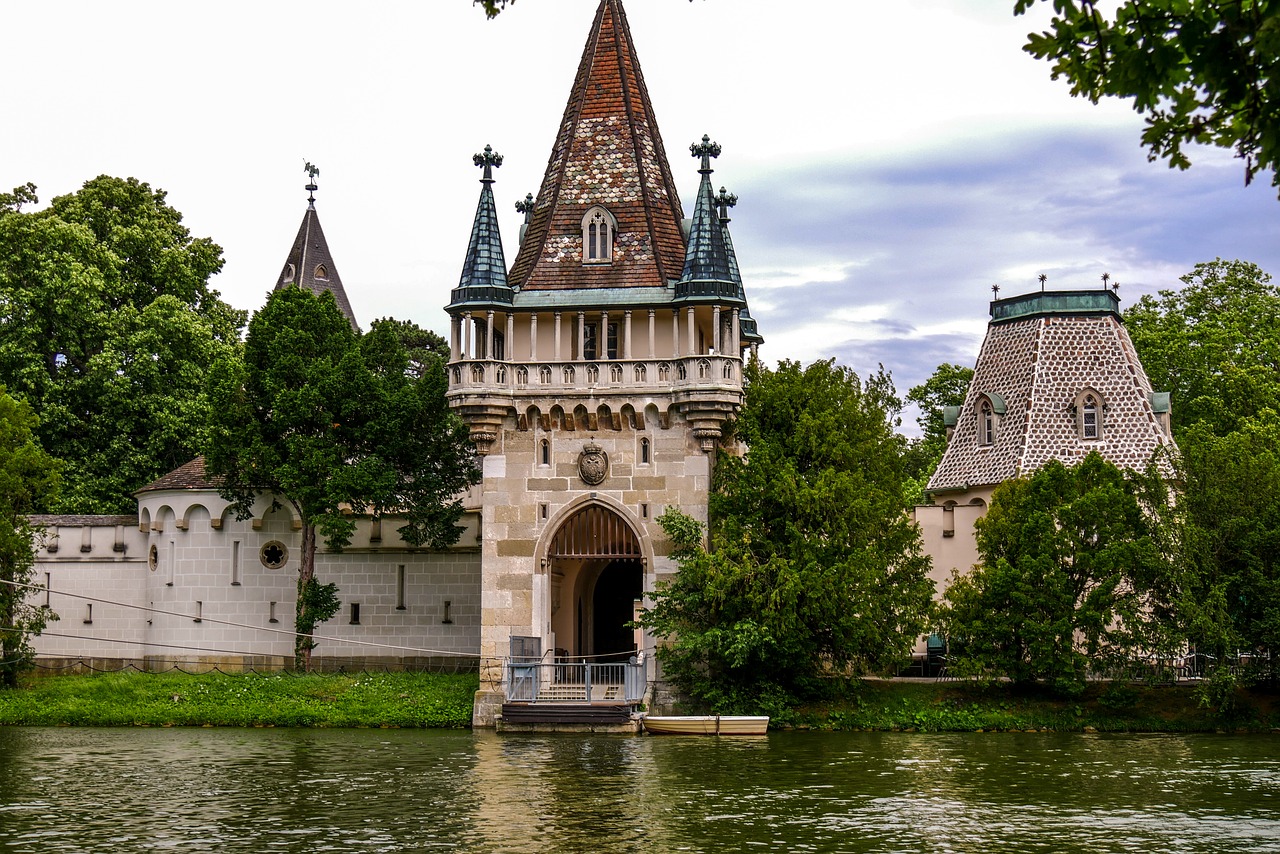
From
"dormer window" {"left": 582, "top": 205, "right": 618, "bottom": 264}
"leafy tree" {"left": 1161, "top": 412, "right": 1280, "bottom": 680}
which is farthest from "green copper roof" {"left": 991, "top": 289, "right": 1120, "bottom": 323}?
"dormer window" {"left": 582, "top": 205, "right": 618, "bottom": 264}

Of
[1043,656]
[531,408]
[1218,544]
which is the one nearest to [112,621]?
[531,408]

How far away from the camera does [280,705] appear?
37.4 metres

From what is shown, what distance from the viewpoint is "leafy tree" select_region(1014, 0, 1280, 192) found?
820cm

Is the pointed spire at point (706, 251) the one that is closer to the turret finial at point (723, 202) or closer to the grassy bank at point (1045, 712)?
the turret finial at point (723, 202)

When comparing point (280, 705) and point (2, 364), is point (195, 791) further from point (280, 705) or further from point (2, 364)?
point (2, 364)

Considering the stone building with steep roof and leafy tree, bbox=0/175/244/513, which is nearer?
the stone building with steep roof

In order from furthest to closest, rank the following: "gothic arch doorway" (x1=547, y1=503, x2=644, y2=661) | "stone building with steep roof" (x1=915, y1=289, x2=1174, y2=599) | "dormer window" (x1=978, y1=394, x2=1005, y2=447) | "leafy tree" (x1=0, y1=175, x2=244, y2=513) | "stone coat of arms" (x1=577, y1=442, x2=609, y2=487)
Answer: "leafy tree" (x1=0, y1=175, x2=244, y2=513)
"dormer window" (x1=978, y1=394, x2=1005, y2=447)
"stone building with steep roof" (x1=915, y1=289, x2=1174, y2=599)
"gothic arch doorway" (x1=547, y1=503, x2=644, y2=661)
"stone coat of arms" (x1=577, y1=442, x2=609, y2=487)

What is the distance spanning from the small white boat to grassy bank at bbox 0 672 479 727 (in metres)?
5.04

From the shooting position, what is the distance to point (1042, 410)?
4731 centimetres

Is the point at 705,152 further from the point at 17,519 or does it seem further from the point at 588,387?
the point at 17,519

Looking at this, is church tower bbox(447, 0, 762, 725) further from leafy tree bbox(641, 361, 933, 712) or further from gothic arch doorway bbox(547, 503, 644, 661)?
leafy tree bbox(641, 361, 933, 712)

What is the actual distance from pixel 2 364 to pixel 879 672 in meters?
31.0

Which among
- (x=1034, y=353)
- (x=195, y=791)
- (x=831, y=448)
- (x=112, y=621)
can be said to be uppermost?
(x=1034, y=353)

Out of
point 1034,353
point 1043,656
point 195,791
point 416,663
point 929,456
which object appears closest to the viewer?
point 195,791
